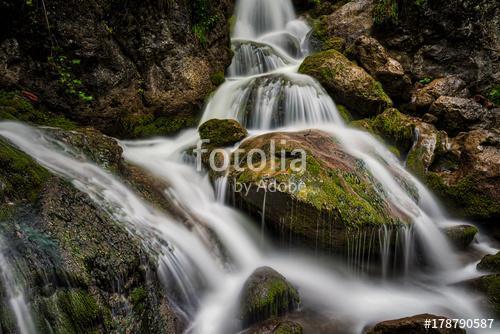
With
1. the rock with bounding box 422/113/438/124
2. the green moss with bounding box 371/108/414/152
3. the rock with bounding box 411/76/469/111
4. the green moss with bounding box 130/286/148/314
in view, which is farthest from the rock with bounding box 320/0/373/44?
the green moss with bounding box 130/286/148/314

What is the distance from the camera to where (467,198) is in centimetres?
631

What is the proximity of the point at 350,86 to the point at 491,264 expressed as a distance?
15.3 feet

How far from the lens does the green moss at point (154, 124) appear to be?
6.95 metres

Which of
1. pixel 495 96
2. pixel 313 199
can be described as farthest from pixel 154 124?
pixel 495 96

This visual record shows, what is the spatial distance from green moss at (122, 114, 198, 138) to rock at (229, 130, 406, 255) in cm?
274

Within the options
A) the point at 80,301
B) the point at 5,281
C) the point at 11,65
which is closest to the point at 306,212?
the point at 80,301

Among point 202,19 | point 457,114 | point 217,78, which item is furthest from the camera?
point 217,78

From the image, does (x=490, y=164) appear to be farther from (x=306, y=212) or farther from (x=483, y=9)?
(x=483, y=9)

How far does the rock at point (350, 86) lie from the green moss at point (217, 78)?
221 cm

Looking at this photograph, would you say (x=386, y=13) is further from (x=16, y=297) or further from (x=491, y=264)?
(x=16, y=297)

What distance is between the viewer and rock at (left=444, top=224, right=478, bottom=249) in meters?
5.42

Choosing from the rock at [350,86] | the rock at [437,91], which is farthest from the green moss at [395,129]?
the rock at [437,91]

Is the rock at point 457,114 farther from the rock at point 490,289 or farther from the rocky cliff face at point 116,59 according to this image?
the rocky cliff face at point 116,59

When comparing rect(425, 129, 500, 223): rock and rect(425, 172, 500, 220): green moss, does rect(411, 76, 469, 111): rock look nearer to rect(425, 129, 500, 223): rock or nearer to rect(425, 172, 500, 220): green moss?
rect(425, 129, 500, 223): rock
